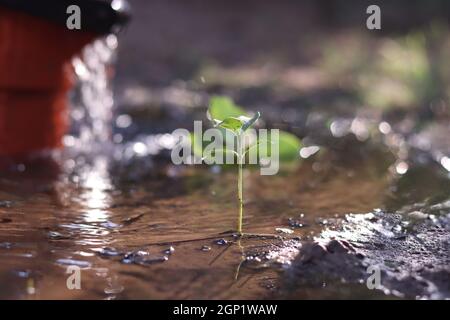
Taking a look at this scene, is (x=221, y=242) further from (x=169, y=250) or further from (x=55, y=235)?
(x=55, y=235)

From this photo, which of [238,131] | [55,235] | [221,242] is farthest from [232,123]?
[55,235]

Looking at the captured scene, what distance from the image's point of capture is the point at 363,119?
5.32 meters

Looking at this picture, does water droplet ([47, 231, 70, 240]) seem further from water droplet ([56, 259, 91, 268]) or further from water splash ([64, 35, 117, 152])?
water splash ([64, 35, 117, 152])

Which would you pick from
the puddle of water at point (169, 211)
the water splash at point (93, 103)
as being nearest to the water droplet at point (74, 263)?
the puddle of water at point (169, 211)

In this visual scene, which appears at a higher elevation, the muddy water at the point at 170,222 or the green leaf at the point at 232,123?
the green leaf at the point at 232,123

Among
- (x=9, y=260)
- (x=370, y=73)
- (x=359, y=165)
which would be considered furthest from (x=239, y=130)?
(x=370, y=73)

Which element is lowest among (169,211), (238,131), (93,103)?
(169,211)

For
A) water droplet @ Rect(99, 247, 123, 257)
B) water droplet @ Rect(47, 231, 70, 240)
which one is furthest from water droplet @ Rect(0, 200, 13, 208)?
water droplet @ Rect(99, 247, 123, 257)

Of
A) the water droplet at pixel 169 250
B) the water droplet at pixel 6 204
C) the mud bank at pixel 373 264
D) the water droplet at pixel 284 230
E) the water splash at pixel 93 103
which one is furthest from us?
the water splash at pixel 93 103

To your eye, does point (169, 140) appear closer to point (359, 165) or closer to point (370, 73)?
point (359, 165)

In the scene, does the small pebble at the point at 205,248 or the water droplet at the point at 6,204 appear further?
the water droplet at the point at 6,204

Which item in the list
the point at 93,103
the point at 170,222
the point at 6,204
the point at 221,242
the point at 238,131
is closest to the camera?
the point at 221,242

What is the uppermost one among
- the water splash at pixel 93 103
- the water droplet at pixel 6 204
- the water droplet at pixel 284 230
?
the water splash at pixel 93 103

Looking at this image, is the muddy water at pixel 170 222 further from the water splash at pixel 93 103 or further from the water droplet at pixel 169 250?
the water splash at pixel 93 103
